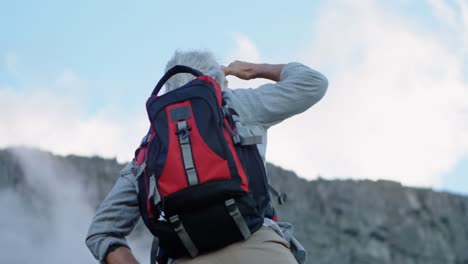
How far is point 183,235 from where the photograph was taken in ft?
9.75

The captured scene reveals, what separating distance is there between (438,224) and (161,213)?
20879mm

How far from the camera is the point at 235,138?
3035 millimetres

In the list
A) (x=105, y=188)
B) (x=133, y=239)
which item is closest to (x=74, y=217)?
(x=105, y=188)

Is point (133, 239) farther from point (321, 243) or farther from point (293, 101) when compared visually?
point (293, 101)

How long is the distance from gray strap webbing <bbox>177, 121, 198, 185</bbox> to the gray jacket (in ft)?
0.89

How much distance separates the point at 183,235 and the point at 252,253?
0.20 metres

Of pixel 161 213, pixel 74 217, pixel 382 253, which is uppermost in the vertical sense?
pixel 161 213

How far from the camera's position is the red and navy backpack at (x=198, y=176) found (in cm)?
292

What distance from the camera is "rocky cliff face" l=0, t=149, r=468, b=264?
1889 centimetres

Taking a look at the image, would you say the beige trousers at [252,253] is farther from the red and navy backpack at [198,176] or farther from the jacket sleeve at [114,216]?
the jacket sleeve at [114,216]

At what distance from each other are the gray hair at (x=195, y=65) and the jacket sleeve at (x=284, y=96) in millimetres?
125

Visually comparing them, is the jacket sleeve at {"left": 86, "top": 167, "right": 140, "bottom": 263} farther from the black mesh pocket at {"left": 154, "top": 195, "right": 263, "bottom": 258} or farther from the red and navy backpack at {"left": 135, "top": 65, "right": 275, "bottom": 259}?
the black mesh pocket at {"left": 154, "top": 195, "right": 263, "bottom": 258}

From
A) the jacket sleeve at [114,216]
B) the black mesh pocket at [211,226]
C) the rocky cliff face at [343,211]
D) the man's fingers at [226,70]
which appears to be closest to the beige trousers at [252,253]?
the black mesh pocket at [211,226]

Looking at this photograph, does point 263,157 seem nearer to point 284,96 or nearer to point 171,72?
point 284,96
